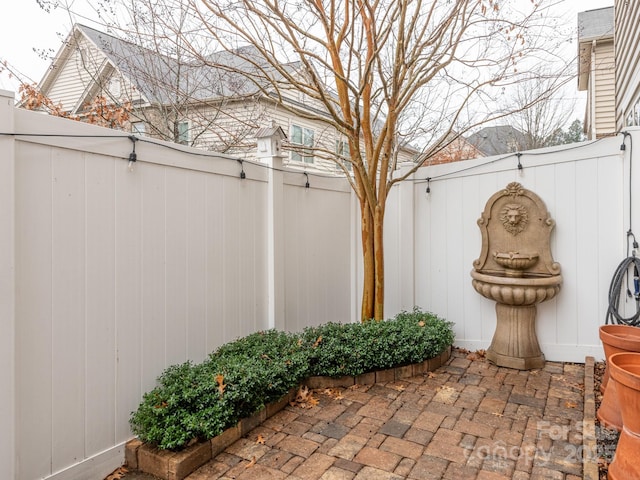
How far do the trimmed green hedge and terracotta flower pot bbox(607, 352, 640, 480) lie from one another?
1717mm

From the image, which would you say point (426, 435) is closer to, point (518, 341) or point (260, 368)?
point (260, 368)

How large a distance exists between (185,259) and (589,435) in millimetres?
2755

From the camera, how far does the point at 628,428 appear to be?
178 centimetres

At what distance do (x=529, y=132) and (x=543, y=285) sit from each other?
8.12 metres

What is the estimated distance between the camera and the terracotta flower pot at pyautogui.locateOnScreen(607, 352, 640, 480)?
171 centimetres

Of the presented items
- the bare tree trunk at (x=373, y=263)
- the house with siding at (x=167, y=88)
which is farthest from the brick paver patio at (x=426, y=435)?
the house with siding at (x=167, y=88)

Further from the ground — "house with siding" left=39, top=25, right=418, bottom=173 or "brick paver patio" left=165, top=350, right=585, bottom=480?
"house with siding" left=39, top=25, right=418, bottom=173

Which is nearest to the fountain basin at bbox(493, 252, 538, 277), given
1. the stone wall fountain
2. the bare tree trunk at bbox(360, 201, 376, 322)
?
the stone wall fountain

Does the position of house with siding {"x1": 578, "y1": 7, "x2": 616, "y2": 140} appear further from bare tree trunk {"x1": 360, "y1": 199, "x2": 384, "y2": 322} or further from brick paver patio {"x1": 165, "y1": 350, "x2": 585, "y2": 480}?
brick paver patio {"x1": 165, "y1": 350, "x2": 585, "y2": 480}

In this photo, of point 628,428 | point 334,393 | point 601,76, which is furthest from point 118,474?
point 601,76

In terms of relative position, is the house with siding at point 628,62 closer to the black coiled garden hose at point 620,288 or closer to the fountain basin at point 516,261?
the black coiled garden hose at point 620,288

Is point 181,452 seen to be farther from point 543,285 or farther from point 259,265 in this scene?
point 543,285

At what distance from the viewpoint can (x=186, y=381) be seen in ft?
8.05

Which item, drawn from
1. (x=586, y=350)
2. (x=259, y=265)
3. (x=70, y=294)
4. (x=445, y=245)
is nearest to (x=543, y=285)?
(x=586, y=350)
